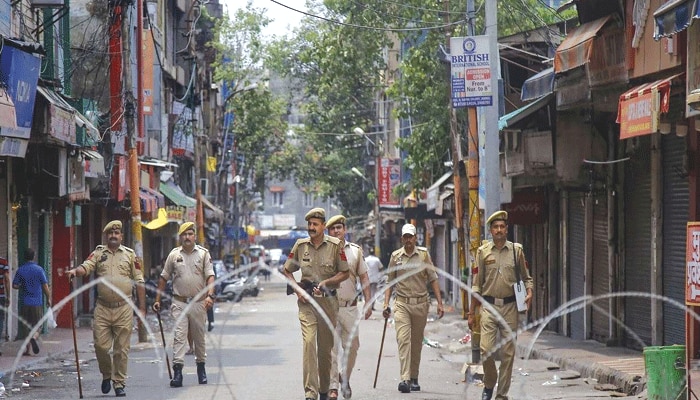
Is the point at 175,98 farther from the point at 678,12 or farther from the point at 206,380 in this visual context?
the point at 678,12

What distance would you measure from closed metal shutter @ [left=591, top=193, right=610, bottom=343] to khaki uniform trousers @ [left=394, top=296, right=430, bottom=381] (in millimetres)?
6460

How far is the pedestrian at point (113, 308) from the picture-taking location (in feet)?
47.1

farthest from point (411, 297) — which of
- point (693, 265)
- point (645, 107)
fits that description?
point (693, 265)

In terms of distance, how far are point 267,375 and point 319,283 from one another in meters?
4.25

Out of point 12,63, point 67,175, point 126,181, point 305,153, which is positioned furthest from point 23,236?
point 305,153

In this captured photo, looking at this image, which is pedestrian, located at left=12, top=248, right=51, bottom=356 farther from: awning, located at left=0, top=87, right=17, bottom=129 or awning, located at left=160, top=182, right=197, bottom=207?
awning, located at left=160, top=182, right=197, bottom=207

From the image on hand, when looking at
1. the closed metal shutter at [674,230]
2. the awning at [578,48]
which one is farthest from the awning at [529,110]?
the closed metal shutter at [674,230]

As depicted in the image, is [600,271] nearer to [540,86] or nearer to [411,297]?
[540,86]

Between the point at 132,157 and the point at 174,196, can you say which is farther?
the point at 174,196

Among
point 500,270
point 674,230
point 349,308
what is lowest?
point 349,308

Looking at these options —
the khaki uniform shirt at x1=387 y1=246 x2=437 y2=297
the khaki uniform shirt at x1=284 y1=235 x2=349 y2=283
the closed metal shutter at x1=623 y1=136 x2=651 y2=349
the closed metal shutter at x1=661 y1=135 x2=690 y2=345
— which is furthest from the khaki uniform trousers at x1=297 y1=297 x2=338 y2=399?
the closed metal shutter at x1=623 y1=136 x2=651 y2=349

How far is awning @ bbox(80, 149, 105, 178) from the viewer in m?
25.0

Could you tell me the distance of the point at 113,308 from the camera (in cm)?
1446

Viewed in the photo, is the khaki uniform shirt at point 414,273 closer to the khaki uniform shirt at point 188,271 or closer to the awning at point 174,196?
the khaki uniform shirt at point 188,271
